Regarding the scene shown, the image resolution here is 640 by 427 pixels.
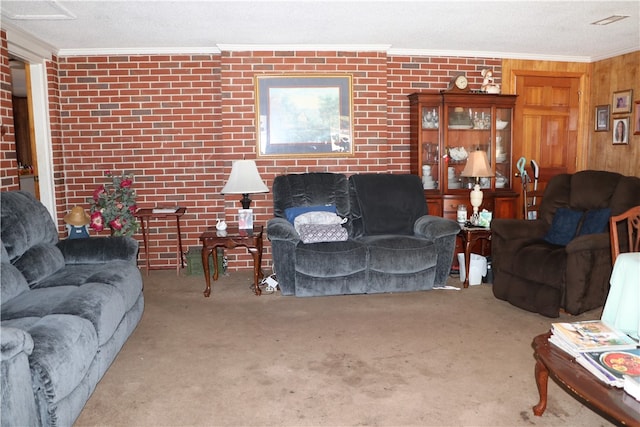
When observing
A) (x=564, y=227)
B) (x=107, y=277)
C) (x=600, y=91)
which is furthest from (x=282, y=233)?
(x=600, y=91)

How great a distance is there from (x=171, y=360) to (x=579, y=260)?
9.30 feet

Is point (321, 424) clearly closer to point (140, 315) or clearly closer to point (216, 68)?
point (140, 315)

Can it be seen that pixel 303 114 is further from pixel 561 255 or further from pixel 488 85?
pixel 561 255

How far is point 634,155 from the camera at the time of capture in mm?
5219

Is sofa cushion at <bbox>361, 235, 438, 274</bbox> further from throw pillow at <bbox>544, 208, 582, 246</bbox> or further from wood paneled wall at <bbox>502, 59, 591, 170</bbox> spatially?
wood paneled wall at <bbox>502, 59, 591, 170</bbox>

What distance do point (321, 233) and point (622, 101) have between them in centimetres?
369

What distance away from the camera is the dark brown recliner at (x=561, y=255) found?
3555mm

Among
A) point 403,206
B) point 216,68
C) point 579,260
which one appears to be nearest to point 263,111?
Answer: point 216,68

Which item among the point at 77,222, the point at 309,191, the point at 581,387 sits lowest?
the point at 581,387

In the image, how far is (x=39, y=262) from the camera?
3.12 m

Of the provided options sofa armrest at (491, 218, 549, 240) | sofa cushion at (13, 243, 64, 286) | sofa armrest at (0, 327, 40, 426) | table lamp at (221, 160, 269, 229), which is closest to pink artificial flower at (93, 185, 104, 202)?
table lamp at (221, 160, 269, 229)

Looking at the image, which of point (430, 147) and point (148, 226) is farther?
point (430, 147)

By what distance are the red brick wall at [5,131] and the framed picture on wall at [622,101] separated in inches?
231

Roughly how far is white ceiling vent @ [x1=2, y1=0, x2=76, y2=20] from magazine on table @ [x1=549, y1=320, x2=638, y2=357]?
3.67m
